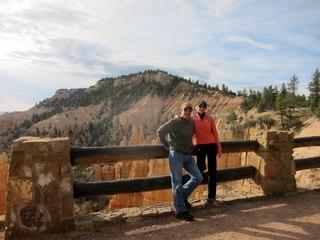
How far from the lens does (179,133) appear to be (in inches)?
202

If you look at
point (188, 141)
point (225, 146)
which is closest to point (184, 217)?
point (188, 141)

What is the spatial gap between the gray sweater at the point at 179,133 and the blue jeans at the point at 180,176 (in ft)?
0.33

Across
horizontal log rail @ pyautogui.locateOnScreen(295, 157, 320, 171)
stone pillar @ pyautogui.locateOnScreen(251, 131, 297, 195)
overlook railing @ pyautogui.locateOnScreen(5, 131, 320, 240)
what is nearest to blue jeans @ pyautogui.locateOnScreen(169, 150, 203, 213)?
overlook railing @ pyautogui.locateOnScreen(5, 131, 320, 240)

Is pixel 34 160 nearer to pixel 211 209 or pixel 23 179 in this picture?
pixel 23 179

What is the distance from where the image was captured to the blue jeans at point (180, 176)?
5129mm

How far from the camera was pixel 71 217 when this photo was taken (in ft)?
15.5

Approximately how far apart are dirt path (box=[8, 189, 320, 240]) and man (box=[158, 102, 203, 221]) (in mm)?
267

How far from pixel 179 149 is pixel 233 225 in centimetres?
134

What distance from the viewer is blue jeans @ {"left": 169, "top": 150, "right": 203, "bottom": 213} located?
513 centimetres

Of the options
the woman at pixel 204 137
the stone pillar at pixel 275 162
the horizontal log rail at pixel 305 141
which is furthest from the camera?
the horizontal log rail at pixel 305 141

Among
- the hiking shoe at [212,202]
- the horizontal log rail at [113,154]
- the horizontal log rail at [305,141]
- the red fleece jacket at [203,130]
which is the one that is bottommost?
the hiking shoe at [212,202]

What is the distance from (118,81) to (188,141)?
422 feet

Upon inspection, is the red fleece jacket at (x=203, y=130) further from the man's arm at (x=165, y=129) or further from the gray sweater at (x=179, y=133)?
the man's arm at (x=165, y=129)

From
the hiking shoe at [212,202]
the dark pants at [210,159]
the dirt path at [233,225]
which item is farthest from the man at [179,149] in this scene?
the hiking shoe at [212,202]
